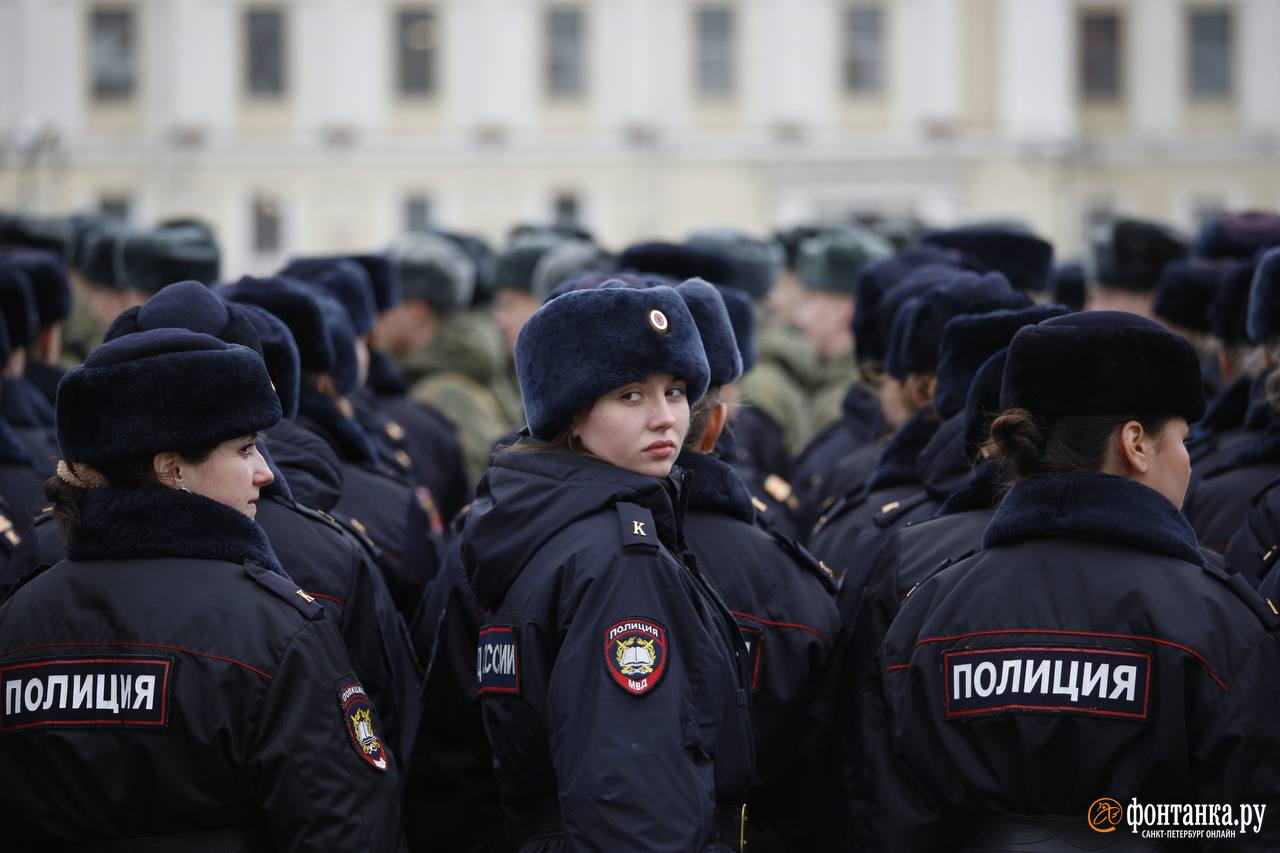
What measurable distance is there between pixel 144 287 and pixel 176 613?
505cm

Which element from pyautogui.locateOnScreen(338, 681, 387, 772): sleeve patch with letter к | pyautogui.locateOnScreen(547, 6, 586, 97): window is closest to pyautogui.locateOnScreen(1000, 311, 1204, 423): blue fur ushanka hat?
pyautogui.locateOnScreen(338, 681, 387, 772): sleeve patch with letter к

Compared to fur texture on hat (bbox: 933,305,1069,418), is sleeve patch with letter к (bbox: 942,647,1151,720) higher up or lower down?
lower down

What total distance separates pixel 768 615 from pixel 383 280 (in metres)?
4.21

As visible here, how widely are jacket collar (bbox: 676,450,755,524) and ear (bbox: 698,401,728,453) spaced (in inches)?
2.2

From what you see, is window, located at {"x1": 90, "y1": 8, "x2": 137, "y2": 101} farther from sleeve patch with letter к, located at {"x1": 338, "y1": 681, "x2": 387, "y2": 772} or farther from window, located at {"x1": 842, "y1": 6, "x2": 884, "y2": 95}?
sleeve patch with letter к, located at {"x1": 338, "y1": 681, "x2": 387, "y2": 772}

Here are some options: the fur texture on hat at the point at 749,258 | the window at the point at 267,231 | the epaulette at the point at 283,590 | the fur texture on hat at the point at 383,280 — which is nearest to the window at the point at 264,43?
the window at the point at 267,231

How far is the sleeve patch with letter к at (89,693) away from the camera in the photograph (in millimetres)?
3582

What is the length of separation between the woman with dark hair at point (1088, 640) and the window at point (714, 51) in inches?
1559

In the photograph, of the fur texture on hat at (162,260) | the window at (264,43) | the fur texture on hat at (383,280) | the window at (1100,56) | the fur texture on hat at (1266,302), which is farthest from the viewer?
the window at (1100,56)

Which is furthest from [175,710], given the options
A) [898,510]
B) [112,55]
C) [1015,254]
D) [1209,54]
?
[1209,54]

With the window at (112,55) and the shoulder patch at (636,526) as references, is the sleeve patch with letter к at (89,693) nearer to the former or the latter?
the shoulder patch at (636,526)

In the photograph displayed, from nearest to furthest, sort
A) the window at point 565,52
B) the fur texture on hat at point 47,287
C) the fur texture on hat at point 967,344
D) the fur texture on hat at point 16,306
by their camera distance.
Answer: the fur texture on hat at point 967,344 → the fur texture on hat at point 16,306 → the fur texture on hat at point 47,287 → the window at point 565,52

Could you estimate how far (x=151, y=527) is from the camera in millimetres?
3709

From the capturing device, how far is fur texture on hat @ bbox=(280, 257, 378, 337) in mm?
6988
